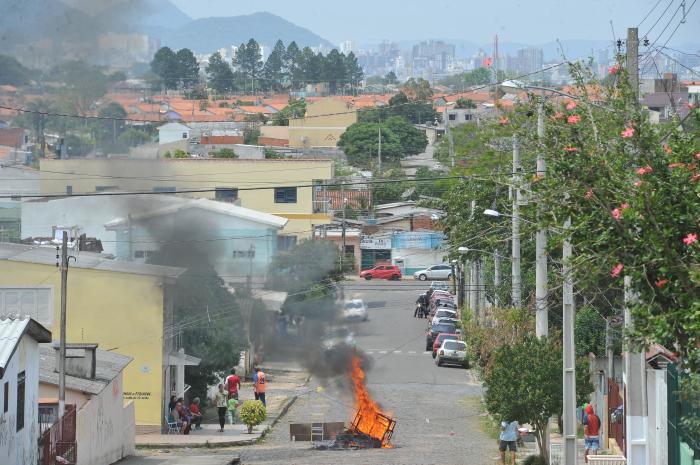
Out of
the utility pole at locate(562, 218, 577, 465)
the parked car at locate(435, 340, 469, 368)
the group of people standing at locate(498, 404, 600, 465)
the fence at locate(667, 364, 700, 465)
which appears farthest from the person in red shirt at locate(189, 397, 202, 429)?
the fence at locate(667, 364, 700, 465)

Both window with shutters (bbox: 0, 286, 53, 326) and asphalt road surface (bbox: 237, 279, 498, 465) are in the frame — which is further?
window with shutters (bbox: 0, 286, 53, 326)

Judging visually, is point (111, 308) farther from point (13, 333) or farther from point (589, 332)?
point (13, 333)

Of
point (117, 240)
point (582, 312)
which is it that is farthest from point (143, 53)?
point (117, 240)

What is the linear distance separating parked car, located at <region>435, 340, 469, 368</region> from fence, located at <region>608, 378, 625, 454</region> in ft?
60.2

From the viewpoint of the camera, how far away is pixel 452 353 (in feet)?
157

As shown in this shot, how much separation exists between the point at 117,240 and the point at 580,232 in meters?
37.8

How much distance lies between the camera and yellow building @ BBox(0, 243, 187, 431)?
3538 cm

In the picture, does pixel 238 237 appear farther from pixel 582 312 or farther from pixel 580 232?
pixel 580 232

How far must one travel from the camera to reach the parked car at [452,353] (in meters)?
47.8

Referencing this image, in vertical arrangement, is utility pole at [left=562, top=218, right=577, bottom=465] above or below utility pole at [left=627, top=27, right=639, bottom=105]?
below

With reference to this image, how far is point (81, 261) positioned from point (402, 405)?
34.9 ft

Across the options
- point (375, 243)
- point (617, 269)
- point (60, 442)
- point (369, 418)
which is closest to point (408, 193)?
point (375, 243)

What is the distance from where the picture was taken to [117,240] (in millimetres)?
49562

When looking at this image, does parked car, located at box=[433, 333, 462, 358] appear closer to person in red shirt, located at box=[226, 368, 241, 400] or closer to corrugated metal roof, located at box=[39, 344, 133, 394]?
person in red shirt, located at box=[226, 368, 241, 400]
